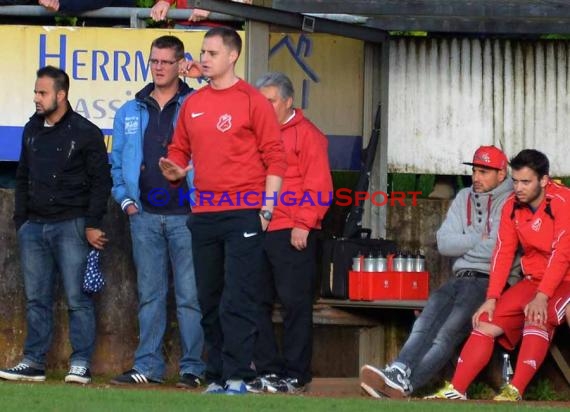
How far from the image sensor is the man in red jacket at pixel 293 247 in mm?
11172

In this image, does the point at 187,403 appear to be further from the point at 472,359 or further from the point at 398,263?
the point at 398,263

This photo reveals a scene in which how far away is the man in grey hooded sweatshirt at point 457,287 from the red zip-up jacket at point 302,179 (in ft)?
3.24

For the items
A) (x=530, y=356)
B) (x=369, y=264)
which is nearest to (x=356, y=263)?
(x=369, y=264)

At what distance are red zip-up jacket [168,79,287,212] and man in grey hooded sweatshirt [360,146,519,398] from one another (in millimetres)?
1740

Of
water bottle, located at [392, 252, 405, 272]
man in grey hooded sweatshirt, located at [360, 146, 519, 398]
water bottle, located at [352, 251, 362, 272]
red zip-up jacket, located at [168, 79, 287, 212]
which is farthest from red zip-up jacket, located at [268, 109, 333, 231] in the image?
red zip-up jacket, located at [168, 79, 287, 212]

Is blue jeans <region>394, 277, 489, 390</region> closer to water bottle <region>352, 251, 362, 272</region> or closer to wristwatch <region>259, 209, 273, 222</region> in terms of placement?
water bottle <region>352, 251, 362, 272</region>

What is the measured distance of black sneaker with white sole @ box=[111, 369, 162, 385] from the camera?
1145cm

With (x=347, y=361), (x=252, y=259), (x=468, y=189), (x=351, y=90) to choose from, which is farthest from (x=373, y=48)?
(x=252, y=259)

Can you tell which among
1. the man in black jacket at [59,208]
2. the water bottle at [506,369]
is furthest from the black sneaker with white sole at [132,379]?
the water bottle at [506,369]

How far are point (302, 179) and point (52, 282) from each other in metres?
2.02

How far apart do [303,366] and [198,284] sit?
4.79 feet

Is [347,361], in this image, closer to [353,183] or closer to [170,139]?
[353,183]

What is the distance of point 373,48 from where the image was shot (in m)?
12.8

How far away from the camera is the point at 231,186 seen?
992 cm
